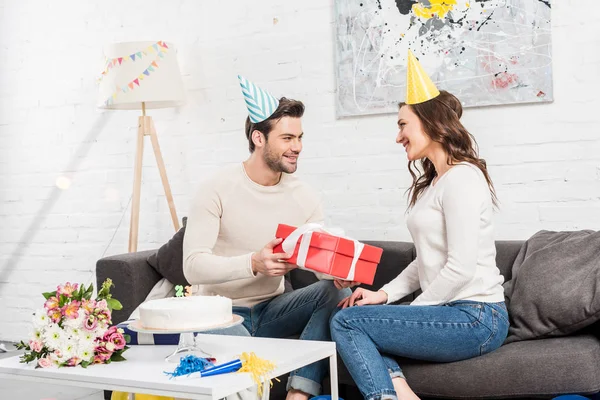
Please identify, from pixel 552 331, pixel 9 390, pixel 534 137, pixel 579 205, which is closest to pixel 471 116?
pixel 534 137

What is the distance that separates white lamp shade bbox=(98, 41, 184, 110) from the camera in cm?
355

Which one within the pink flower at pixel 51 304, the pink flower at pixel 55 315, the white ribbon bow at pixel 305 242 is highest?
the white ribbon bow at pixel 305 242

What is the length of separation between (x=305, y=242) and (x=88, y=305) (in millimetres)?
612

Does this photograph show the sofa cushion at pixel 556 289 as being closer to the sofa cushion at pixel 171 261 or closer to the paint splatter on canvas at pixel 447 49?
the paint splatter on canvas at pixel 447 49

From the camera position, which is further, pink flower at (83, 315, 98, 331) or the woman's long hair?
the woman's long hair

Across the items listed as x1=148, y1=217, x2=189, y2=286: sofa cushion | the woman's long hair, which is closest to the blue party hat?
the woman's long hair

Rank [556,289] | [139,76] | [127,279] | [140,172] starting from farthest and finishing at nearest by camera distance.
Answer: [140,172], [139,76], [127,279], [556,289]

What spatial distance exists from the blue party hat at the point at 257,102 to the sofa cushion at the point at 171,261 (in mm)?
718

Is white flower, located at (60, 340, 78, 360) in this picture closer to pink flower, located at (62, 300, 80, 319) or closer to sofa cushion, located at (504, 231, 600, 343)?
pink flower, located at (62, 300, 80, 319)

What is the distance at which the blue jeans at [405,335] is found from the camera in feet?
7.52

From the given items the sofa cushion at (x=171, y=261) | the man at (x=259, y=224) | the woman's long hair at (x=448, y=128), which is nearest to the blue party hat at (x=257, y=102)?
the man at (x=259, y=224)

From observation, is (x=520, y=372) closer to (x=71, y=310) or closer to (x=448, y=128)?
(x=448, y=128)

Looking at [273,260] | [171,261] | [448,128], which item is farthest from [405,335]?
[171,261]

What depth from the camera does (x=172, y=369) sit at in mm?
1939
